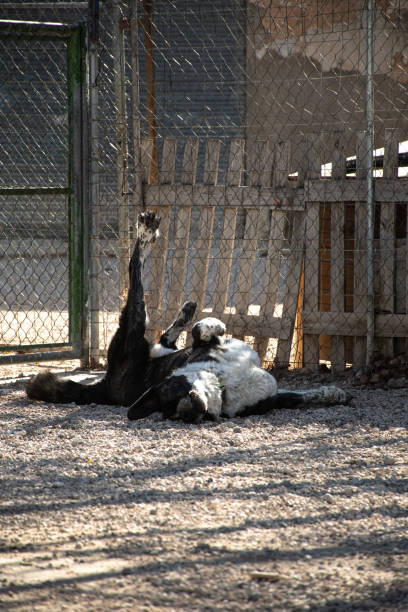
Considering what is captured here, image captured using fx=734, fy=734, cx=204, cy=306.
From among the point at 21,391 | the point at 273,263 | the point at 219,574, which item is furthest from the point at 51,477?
the point at 273,263

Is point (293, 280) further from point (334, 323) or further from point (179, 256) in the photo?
point (179, 256)

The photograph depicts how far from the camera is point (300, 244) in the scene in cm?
599

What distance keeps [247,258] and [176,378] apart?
1.77 meters

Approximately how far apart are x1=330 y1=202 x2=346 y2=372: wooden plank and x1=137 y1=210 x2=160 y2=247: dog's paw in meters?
1.48

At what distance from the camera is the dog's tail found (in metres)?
5.05

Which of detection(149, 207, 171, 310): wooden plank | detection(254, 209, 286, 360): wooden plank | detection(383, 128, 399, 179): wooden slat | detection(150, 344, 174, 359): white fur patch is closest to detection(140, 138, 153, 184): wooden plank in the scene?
detection(149, 207, 171, 310): wooden plank

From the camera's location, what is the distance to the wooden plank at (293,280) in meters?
5.95

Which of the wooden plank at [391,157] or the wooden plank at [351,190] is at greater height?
the wooden plank at [391,157]

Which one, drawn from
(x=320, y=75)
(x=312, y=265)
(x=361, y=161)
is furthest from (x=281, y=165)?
(x=320, y=75)

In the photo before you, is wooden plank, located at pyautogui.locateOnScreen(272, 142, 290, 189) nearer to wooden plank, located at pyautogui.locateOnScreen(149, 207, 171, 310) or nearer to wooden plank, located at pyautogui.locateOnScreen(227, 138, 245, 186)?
wooden plank, located at pyautogui.locateOnScreen(227, 138, 245, 186)

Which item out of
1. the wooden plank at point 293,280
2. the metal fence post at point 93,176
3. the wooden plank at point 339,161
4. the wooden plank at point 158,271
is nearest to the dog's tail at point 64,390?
the metal fence post at point 93,176

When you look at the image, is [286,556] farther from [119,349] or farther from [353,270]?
[353,270]

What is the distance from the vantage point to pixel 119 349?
16.6 feet

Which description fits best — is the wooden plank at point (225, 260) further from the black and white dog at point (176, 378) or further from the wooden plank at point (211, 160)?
the black and white dog at point (176, 378)
